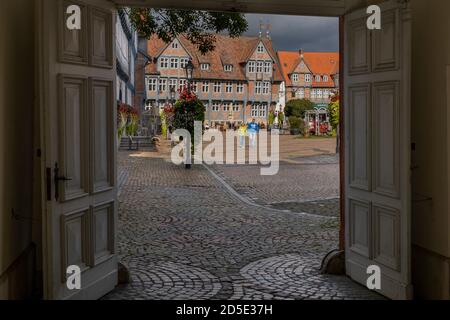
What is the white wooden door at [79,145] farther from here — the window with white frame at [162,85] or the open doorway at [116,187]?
the window with white frame at [162,85]

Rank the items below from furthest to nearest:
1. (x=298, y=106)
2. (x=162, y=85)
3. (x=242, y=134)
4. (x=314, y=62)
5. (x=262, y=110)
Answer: (x=314, y=62) < (x=262, y=110) < (x=162, y=85) < (x=298, y=106) < (x=242, y=134)

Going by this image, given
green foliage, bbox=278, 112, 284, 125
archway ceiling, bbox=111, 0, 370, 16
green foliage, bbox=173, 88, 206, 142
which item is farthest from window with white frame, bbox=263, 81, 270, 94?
archway ceiling, bbox=111, 0, 370, 16

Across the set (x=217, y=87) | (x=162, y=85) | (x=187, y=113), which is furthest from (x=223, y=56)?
(x=187, y=113)

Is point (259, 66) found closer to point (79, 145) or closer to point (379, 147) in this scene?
point (379, 147)

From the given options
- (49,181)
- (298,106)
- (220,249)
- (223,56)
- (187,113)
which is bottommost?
(220,249)

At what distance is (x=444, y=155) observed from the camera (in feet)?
16.6

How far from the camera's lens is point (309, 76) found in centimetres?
9788

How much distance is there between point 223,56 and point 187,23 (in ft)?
237

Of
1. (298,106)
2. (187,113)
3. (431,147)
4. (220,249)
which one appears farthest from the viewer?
(298,106)

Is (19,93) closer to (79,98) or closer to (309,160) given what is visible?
(79,98)

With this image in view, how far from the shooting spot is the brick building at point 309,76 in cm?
9675

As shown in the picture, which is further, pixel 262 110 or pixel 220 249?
pixel 262 110

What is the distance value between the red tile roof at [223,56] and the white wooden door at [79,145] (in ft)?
241
